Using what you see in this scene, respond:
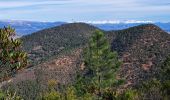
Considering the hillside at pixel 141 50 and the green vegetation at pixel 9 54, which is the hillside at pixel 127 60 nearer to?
the hillside at pixel 141 50

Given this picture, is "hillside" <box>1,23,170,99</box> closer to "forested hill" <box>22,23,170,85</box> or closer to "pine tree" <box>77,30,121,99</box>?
"forested hill" <box>22,23,170,85</box>

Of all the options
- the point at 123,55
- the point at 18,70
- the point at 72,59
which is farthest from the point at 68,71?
the point at 18,70

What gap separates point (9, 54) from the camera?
2945cm

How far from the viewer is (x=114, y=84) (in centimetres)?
8425

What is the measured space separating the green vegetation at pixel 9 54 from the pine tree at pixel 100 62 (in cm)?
4391

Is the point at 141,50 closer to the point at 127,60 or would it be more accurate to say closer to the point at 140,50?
the point at 140,50

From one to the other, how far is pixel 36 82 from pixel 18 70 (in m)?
128

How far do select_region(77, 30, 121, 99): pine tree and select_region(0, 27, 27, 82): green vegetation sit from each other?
4391cm

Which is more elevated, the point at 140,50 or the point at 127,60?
the point at 140,50

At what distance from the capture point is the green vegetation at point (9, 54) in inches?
1164

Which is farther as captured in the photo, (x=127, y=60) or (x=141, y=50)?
(x=141, y=50)

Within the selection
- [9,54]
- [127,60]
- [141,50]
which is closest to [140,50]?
[141,50]

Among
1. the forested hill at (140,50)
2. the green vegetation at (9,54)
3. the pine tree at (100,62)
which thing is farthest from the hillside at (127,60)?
the green vegetation at (9,54)

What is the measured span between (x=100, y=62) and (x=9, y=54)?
162 ft
